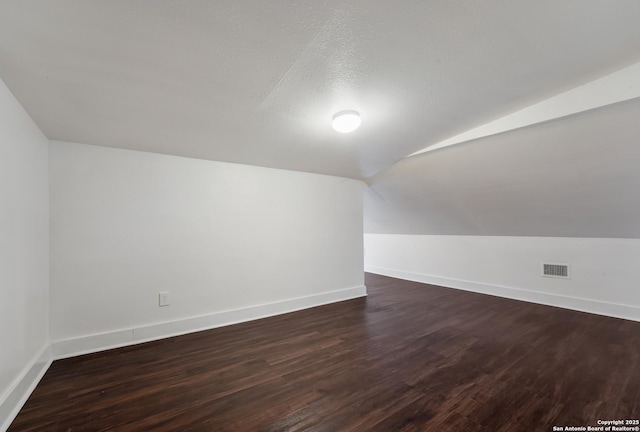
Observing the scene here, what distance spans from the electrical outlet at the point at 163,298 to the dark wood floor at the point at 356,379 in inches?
14.4

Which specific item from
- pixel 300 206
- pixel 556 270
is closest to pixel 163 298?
pixel 300 206

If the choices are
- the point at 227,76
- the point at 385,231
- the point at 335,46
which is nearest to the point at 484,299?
the point at 385,231

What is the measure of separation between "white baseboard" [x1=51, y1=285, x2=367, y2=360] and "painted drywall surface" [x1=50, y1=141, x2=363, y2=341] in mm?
59

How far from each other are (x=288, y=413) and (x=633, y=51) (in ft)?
10.1

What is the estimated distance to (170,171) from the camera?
2.63 meters

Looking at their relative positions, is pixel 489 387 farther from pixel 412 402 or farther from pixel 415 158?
pixel 415 158

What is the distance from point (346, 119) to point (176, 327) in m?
2.60

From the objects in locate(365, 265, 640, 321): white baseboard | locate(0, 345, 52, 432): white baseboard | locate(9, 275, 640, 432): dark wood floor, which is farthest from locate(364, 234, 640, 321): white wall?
locate(0, 345, 52, 432): white baseboard

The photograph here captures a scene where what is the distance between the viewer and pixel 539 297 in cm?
365

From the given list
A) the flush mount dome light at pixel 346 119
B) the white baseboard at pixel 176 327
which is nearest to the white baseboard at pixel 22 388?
the white baseboard at pixel 176 327

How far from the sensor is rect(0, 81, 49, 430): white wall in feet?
4.62

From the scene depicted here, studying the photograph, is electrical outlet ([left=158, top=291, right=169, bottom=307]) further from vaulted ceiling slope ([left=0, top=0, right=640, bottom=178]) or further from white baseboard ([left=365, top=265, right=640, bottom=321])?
white baseboard ([left=365, top=265, right=640, bottom=321])

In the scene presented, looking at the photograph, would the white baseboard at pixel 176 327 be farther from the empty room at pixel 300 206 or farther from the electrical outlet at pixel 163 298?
the electrical outlet at pixel 163 298

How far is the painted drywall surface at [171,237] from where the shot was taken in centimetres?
221
